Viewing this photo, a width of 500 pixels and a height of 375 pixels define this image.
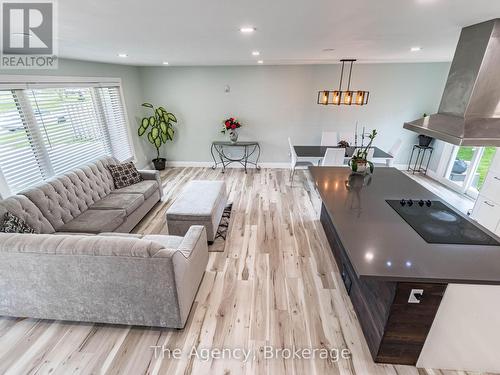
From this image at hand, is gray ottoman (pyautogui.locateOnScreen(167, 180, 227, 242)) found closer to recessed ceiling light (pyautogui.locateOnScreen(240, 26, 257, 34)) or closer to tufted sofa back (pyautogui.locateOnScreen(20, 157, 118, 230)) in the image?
tufted sofa back (pyautogui.locateOnScreen(20, 157, 118, 230))

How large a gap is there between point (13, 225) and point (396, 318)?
3248 mm

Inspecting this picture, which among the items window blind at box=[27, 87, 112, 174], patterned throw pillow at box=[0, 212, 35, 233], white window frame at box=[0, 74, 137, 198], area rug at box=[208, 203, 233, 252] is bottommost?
area rug at box=[208, 203, 233, 252]

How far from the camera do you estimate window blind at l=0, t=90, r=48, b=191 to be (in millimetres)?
2674

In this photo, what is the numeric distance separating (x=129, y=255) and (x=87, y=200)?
1963 mm

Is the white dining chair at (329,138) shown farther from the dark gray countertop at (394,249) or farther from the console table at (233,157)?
the dark gray countertop at (394,249)

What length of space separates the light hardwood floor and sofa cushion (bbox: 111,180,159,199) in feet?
5.17

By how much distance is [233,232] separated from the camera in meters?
3.50

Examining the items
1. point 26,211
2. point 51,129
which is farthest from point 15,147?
point 26,211

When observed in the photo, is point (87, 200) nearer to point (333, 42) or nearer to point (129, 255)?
point (129, 255)

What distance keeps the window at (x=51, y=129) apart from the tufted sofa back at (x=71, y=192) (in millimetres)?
348

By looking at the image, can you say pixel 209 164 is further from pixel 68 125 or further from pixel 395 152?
pixel 395 152

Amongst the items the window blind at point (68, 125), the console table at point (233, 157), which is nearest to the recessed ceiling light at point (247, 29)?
the window blind at point (68, 125)

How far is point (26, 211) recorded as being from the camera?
2.46 m

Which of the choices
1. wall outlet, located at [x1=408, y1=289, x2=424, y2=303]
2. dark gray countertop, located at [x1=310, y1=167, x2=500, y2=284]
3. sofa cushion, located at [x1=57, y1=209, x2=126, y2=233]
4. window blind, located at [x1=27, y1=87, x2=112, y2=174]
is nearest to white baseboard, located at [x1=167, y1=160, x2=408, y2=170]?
window blind, located at [x1=27, y1=87, x2=112, y2=174]
